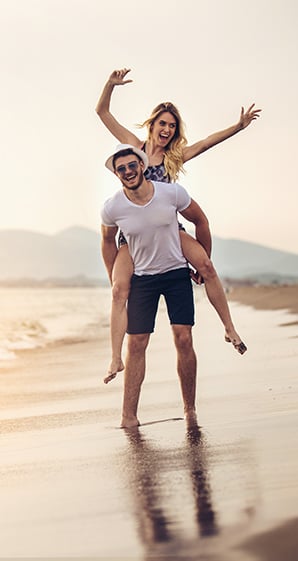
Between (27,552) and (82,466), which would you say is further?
(82,466)

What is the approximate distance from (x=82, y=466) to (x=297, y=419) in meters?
1.34

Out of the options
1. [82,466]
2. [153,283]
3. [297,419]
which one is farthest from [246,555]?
[153,283]

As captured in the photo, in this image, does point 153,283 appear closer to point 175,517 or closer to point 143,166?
point 143,166

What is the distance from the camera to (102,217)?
20.6ft

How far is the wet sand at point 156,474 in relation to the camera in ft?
10.7

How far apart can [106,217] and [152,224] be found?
1.04ft

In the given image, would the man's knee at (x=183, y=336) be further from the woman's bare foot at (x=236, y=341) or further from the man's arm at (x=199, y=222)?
the man's arm at (x=199, y=222)

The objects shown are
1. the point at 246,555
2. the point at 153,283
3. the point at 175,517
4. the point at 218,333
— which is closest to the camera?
the point at 246,555

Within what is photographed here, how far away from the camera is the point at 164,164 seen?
6477 mm

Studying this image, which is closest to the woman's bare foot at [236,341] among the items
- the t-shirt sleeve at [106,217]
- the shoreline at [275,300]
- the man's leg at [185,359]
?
the man's leg at [185,359]

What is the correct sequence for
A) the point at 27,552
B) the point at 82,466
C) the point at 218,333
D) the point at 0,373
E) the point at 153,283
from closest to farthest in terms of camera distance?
the point at 27,552
the point at 82,466
the point at 153,283
the point at 0,373
the point at 218,333

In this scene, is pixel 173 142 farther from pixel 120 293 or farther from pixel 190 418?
pixel 190 418

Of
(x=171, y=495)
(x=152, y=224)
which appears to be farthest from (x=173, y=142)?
(x=171, y=495)

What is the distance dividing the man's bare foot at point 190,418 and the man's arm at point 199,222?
107cm
